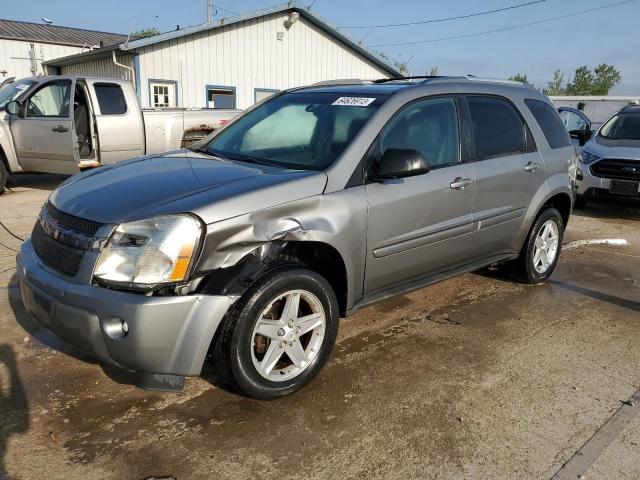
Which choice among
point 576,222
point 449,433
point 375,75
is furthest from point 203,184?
point 375,75

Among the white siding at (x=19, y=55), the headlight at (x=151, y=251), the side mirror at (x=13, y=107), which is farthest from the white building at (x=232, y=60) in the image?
the headlight at (x=151, y=251)

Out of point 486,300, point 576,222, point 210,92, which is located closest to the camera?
point 486,300

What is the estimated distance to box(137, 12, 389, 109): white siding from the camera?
15.4 meters

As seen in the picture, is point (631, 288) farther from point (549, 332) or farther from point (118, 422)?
point (118, 422)

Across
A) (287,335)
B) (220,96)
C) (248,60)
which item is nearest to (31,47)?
(220,96)

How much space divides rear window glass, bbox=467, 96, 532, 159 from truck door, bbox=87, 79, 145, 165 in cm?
699

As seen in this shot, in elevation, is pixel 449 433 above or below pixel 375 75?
below

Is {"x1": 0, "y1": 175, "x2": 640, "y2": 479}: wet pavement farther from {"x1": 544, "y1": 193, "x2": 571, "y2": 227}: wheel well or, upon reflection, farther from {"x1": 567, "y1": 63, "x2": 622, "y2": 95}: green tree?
{"x1": 567, "y1": 63, "x2": 622, "y2": 95}: green tree

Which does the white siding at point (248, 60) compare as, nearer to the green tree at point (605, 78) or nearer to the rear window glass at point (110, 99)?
the rear window glass at point (110, 99)

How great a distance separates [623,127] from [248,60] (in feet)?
36.3

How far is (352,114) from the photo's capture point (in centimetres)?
A: 371

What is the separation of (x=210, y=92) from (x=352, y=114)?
1378 cm

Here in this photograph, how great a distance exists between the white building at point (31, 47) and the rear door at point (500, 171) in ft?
81.0

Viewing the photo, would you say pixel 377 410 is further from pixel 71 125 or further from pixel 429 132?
pixel 71 125
